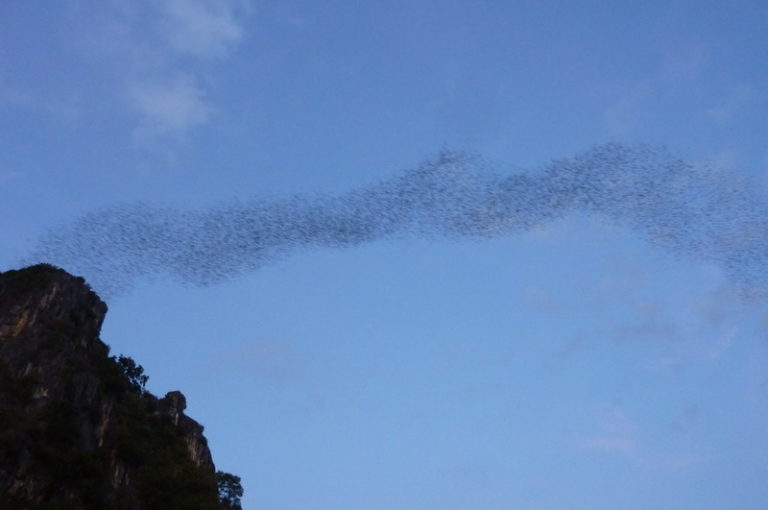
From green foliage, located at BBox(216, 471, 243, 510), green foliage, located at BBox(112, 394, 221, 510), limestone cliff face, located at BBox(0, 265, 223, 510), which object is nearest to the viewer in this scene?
limestone cliff face, located at BBox(0, 265, 223, 510)

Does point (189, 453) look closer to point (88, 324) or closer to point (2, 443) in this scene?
point (88, 324)

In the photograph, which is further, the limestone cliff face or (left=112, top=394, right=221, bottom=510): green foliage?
(left=112, top=394, right=221, bottom=510): green foliage

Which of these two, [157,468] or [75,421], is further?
[157,468]

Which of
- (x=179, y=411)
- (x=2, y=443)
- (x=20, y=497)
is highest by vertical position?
(x=179, y=411)

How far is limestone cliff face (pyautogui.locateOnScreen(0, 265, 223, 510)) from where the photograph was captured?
5159cm

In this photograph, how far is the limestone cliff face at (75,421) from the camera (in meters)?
51.6

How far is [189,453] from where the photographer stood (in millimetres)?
74250

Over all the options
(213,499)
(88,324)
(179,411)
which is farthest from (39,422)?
(179,411)

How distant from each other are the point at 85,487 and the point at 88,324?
25.4 metres

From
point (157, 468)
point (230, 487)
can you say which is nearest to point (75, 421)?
point (157, 468)

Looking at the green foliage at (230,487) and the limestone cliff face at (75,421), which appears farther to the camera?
the green foliage at (230,487)

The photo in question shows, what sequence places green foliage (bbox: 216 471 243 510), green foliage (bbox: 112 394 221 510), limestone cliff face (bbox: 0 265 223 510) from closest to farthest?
1. limestone cliff face (bbox: 0 265 223 510)
2. green foliage (bbox: 112 394 221 510)
3. green foliage (bbox: 216 471 243 510)

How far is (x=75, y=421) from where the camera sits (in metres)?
57.1

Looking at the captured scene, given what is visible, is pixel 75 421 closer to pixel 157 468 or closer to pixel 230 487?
pixel 157 468
